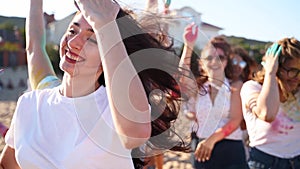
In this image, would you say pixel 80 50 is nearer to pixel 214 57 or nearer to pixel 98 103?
pixel 98 103

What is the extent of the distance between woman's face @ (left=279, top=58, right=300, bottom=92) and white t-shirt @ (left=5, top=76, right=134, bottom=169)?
1425 mm

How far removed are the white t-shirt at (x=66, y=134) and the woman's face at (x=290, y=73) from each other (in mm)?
1425

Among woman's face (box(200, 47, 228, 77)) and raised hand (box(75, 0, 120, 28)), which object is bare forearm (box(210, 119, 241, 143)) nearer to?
woman's face (box(200, 47, 228, 77))

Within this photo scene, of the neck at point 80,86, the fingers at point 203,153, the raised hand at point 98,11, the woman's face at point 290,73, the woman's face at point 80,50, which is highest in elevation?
the raised hand at point 98,11

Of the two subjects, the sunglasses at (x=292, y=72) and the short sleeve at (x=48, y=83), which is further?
the sunglasses at (x=292, y=72)

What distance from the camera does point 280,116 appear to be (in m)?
2.67

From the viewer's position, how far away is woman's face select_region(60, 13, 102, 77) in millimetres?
1358

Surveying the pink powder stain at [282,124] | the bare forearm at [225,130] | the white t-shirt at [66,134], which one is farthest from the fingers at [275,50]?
the white t-shirt at [66,134]

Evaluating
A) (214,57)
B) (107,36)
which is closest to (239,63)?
(214,57)

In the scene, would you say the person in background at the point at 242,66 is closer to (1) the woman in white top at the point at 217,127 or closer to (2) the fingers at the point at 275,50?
(1) the woman in white top at the point at 217,127

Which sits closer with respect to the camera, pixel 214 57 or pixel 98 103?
pixel 98 103

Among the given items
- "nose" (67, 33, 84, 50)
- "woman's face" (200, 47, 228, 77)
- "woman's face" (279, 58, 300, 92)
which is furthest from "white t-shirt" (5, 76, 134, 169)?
"woman's face" (200, 47, 228, 77)

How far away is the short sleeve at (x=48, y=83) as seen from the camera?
1.77 meters

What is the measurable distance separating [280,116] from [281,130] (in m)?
0.08
